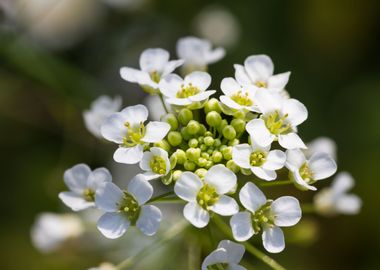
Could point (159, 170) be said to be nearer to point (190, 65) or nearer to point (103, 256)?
point (190, 65)

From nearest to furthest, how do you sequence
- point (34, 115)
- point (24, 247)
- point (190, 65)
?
point (190, 65) → point (24, 247) → point (34, 115)

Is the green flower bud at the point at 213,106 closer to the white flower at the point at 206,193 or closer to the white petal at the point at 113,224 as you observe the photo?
the white flower at the point at 206,193

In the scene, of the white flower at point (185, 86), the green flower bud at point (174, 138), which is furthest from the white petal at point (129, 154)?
the white flower at point (185, 86)

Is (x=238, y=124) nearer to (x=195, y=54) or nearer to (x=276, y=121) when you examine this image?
(x=276, y=121)

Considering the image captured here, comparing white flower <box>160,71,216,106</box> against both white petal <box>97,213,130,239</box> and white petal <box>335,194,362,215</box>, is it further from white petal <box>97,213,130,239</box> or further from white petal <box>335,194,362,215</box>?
white petal <box>335,194,362,215</box>

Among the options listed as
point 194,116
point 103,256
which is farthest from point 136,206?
point 103,256

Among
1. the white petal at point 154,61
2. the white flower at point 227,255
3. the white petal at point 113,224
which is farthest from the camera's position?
the white petal at point 154,61
